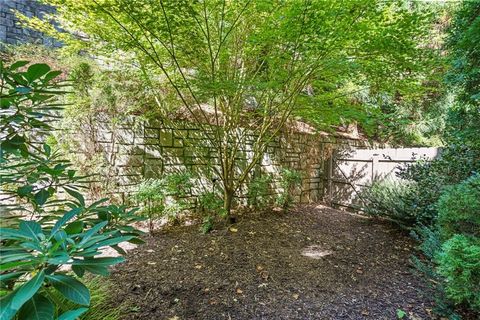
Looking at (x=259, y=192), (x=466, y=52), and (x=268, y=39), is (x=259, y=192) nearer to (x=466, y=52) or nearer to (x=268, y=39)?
(x=268, y=39)

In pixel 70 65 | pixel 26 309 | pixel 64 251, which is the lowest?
pixel 26 309

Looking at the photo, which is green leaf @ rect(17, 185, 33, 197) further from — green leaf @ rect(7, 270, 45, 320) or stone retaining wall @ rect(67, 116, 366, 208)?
stone retaining wall @ rect(67, 116, 366, 208)

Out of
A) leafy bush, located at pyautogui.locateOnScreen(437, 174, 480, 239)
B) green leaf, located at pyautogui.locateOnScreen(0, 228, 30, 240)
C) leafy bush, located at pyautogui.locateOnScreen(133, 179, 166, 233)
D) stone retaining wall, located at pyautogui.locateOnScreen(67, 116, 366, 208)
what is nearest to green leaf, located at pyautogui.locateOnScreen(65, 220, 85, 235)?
green leaf, located at pyautogui.locateOnScreen(0, 228, 30, 240)

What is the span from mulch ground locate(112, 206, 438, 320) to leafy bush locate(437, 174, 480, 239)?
21.7 inches

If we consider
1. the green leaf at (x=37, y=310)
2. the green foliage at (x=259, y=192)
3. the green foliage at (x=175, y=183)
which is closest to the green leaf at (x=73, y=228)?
the green leaf at (x=37, y=310)

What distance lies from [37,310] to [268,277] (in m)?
1.88

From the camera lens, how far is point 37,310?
65 centimetres

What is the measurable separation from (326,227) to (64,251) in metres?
3.63

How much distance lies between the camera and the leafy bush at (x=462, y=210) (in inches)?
67.3

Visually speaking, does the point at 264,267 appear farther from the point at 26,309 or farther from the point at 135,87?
the point at 135,87

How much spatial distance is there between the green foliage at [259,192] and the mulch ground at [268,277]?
82 centimetres

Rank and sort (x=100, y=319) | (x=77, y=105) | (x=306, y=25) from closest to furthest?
(x=100, y=319)
(x=306, y=25)
(x=77, y=105)

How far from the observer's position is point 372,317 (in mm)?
1803

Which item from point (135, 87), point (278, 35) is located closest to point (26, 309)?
point (278, 35)
